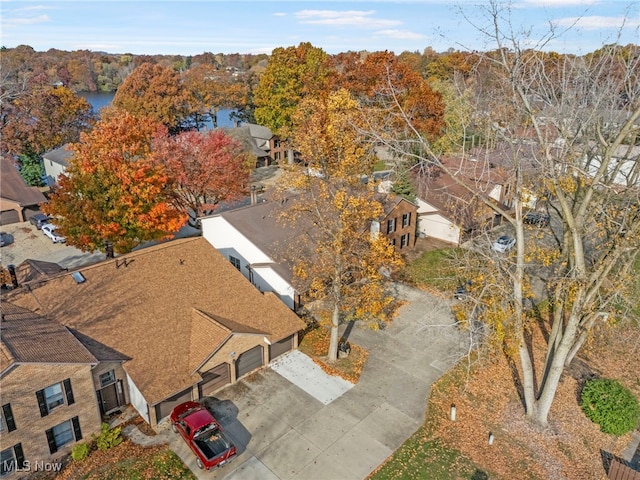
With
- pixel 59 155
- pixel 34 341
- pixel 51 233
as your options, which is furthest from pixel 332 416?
pixel 59 155

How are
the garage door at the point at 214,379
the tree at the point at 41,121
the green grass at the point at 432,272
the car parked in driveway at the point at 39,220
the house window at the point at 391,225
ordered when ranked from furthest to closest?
the tree at the point at 41,121
the car parked in driveway at the point at 39,220
the house window at the point at 391,225
the green grass at the point at 432,272
the garage door at the point at 214,379

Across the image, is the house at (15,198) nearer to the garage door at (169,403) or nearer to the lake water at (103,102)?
the garage door at (169,403)

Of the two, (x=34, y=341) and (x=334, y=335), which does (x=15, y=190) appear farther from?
(x=334, y=335)

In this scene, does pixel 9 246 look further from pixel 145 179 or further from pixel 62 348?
pixel 62 348

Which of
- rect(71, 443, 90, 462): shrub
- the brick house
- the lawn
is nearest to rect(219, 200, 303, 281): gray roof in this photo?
the brick house

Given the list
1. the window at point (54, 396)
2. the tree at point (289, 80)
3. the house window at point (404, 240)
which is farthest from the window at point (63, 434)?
the tree at point (289, 80)

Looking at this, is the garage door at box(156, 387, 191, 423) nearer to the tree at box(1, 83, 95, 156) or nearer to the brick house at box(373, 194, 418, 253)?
the brick house at box(373, 194, 418, 253)
